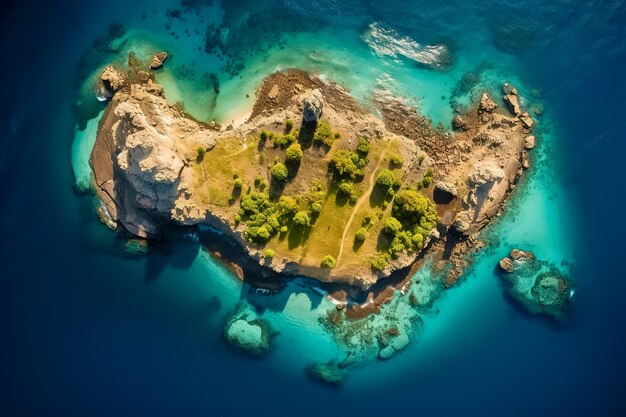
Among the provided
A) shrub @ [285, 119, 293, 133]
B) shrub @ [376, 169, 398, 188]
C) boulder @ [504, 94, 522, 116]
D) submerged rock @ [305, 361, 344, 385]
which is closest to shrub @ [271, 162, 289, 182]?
shrub @ [285, 119, 293, 133]

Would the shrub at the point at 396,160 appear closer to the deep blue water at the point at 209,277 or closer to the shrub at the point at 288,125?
the shrub at the point at 288,125

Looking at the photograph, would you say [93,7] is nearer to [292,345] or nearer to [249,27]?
[249,27]

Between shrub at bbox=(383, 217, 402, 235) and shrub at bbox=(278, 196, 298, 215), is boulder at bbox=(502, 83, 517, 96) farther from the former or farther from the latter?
shrub at bbox=(278, 196, 298, 215)

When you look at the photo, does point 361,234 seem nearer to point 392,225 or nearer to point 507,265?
point 392,225

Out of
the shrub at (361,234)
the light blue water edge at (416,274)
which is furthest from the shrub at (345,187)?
the light blue water edge at (416,274)

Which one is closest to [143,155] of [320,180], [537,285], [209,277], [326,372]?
[209,277]
